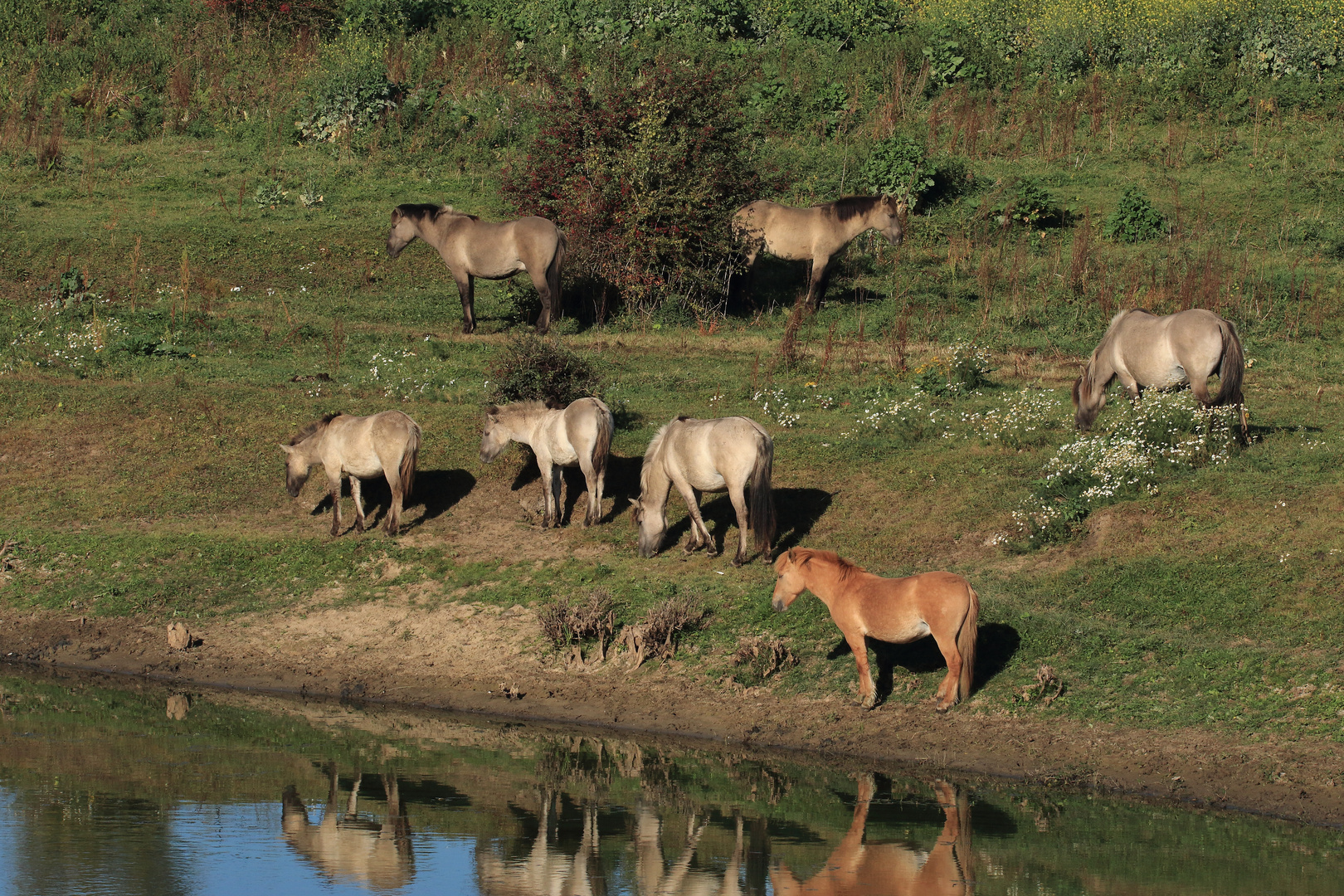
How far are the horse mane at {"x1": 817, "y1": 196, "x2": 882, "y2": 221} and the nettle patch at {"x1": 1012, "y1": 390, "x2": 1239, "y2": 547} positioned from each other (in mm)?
9239

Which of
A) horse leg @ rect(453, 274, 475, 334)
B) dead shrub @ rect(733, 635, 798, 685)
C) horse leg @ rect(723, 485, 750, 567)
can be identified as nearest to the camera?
dead shrub @ rect(733, 635, 798, 685)

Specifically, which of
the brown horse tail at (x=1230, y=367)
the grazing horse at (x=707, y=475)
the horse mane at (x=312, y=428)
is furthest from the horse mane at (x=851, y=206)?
the horse mane at (x=312, y=428)

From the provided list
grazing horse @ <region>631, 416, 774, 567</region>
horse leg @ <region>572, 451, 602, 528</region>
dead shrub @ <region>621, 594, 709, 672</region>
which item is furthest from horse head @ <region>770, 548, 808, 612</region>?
horse leg @ <region>572, 451, 602, 528</region>

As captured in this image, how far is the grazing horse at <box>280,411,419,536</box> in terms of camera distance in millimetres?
15672

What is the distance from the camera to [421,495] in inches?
667

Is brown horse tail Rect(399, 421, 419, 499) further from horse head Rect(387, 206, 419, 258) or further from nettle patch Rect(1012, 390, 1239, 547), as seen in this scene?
horse head Rect(387, 206, 419, 258)

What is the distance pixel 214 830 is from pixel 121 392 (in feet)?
35.8

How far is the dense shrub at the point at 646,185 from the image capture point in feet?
76.7

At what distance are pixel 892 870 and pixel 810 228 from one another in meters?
16.5

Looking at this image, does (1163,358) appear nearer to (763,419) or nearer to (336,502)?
(763,419)

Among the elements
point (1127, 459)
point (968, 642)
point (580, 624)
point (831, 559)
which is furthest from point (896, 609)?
point (1127, 459)

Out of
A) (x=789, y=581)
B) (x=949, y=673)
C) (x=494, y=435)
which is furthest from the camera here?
(x=494, y=435)

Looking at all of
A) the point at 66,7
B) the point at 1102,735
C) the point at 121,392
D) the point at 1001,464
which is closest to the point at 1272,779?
the point at 1102,735

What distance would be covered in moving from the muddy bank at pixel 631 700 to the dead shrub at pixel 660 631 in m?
0.14
